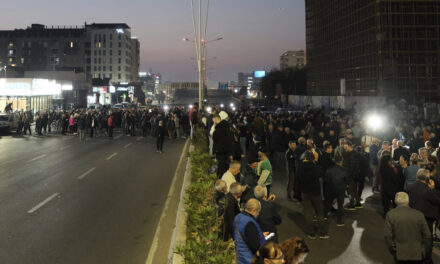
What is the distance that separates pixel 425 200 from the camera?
25.0 feet

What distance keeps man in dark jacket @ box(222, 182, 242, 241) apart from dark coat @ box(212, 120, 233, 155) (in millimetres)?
5557

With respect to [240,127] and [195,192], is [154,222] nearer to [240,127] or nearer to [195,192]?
[195,192]

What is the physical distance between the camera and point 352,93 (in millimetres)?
80688

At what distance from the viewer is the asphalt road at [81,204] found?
25.8 ft

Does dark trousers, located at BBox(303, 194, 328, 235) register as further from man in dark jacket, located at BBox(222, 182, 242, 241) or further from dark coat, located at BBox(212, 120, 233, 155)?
dark coat, located at BBox(212, 120, 233, 155)

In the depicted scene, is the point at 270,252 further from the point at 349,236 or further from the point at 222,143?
the point at 222,143

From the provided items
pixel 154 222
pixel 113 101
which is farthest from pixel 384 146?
pixel 113 101

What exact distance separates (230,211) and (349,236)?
375 centimetres

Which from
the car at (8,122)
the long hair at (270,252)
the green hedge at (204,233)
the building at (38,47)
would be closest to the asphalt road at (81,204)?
the green hedge at (204,233)

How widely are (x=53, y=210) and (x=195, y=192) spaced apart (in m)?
4.70

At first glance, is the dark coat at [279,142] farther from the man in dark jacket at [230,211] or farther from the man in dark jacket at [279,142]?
the man in dark jacket at [230,211]

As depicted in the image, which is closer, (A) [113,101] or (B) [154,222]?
(B) [154,222]

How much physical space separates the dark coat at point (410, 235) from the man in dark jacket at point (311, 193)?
257cm

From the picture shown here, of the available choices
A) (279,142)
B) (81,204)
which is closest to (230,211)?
(81,204)
